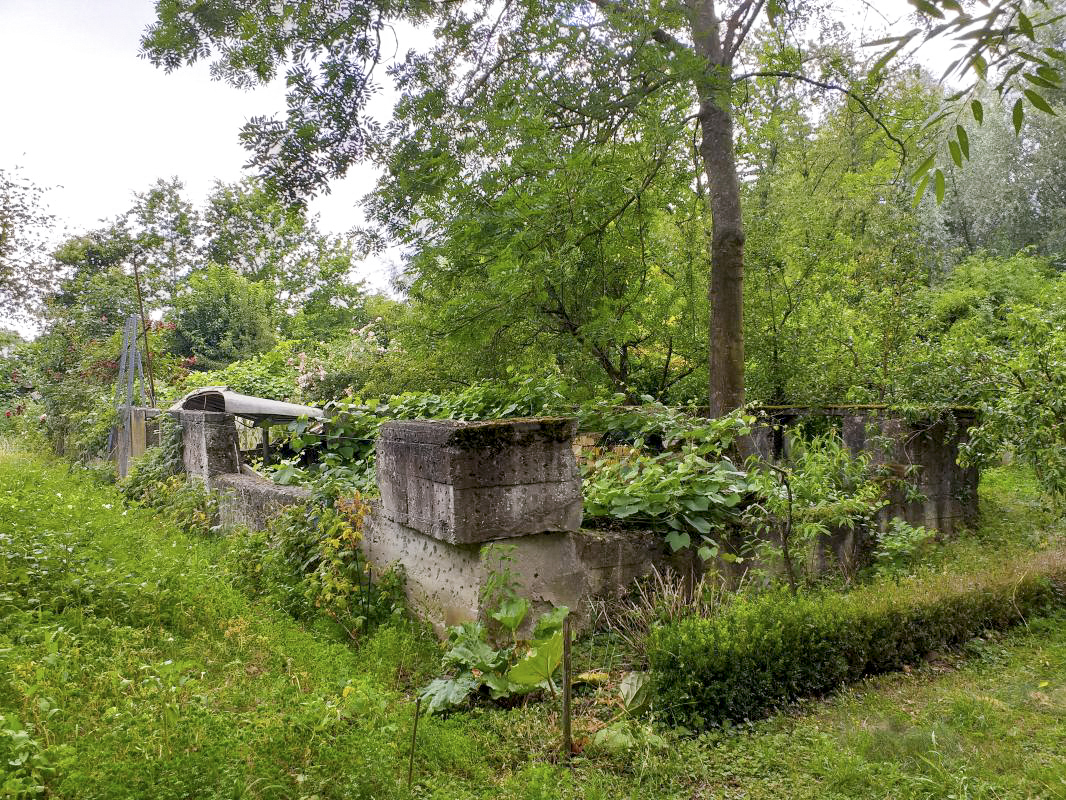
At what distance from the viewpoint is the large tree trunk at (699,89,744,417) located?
25.1ft

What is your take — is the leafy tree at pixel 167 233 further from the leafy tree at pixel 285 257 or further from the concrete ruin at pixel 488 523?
the concrete ruin at pixel 488 523

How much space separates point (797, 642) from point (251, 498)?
212 inches

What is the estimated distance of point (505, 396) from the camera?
6410mm

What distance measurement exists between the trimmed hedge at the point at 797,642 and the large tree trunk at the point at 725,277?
3084mm

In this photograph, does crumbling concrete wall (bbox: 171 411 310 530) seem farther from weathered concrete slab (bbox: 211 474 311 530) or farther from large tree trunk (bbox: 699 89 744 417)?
large tree trunk (bbox: 699 89 744 417)

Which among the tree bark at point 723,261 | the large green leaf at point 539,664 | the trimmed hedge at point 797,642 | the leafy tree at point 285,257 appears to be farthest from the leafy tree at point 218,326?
the trimmed hedge at point 797,642

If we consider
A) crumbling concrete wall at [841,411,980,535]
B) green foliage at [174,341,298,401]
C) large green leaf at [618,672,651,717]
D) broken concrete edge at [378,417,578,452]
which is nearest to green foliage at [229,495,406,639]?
broken concrete edge at [378,417,578,452]

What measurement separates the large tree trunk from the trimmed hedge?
3.08 meters

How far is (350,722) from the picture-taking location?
321 centimetres

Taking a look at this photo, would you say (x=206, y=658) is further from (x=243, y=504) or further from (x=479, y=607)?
(x=243, y=504)

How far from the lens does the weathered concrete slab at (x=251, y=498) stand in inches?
258

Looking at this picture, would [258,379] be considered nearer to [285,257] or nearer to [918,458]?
[918,458]

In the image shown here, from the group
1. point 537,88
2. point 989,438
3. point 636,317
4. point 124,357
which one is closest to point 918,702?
point 989,438

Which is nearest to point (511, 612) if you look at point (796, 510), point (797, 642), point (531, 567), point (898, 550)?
point (531, 567)
